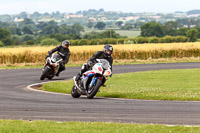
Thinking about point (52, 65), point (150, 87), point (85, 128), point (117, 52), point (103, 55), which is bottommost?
point (117, 52)

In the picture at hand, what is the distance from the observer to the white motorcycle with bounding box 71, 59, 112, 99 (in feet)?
52.5

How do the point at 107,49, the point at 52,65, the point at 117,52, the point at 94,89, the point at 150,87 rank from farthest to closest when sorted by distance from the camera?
the point at 117,52
the point at 52,65
the point at 150,87
the point at 107,49
the point at 94,89

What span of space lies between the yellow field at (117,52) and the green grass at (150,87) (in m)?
15.5

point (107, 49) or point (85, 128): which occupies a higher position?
point (107, 49)

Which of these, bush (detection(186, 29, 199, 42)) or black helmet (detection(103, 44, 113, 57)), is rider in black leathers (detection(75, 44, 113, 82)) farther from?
bush (detection(186, 29, 199, 42))

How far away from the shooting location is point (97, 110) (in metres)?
13.3

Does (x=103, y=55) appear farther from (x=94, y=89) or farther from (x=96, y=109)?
(x=96, y=109)

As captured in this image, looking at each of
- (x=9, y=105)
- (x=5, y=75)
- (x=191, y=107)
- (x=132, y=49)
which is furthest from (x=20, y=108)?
(x=132, y=49)

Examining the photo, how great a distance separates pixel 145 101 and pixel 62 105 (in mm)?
2616

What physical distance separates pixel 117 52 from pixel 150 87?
2283 cm

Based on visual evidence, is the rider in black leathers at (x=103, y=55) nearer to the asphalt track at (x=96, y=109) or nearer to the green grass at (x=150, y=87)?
the asphalt track at (x=96, y=109)

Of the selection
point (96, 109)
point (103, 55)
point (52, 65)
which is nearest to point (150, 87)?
point (103, 55)

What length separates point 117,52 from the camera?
141ft

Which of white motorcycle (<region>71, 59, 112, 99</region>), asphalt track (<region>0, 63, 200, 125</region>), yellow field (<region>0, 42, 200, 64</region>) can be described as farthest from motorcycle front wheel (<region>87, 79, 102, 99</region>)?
yellow field (<region>0, 42, 200, 64</region>)
